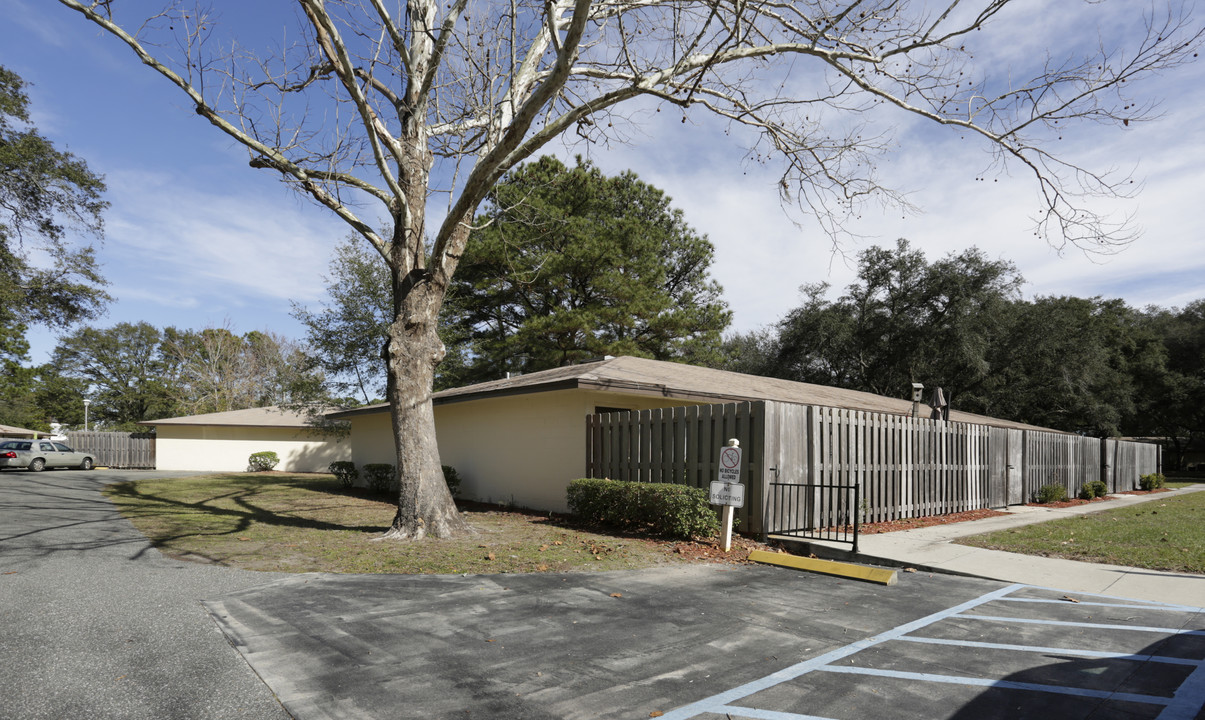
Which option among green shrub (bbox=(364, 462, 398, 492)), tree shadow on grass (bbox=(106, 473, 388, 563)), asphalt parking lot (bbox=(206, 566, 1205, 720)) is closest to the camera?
asphalt parking lot (bbox=(206, 566, 1205, 720))

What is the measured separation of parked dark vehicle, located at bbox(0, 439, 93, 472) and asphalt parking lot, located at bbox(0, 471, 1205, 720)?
91.0 ft

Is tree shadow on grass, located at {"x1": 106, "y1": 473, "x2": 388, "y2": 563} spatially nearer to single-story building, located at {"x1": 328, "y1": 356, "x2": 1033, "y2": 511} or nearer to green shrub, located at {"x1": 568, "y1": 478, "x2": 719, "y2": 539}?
single-story building, located at {"x1": 328, "y1": 356, "x2": 1033, "y2": 511}

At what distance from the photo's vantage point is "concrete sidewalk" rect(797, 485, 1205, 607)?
21.5ft

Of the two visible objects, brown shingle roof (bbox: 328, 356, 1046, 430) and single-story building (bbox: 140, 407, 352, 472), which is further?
single-story building (bbox: 140, 407, 352, 472)

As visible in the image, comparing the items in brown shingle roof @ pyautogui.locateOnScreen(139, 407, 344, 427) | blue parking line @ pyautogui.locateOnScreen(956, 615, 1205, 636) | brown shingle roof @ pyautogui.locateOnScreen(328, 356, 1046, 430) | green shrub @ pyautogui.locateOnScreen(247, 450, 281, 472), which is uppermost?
brown shingle roof @ pyautogui.locateOnScreen(328, 356, 1046, 430)

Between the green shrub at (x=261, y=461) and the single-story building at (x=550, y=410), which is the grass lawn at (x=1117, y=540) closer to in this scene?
the single-story building at (x=550, y=410)

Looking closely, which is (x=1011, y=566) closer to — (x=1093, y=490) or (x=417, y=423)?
(x=417, y=423)

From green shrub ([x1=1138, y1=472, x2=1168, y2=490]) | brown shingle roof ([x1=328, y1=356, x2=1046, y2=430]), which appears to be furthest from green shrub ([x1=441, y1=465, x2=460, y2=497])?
green shrub ([x1=1138, y1=472, x2=1168, y2=490])

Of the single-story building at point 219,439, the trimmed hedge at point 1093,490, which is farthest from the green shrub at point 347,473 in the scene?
the trimmed hedge at point 1093,490

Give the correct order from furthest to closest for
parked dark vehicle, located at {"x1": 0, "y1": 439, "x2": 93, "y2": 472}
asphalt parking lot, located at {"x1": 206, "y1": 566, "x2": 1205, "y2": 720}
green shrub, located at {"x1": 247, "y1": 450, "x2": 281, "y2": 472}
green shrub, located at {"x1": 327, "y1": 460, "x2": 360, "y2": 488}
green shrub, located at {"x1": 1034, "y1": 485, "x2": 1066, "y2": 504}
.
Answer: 1. green shrub, located at {"x1": 247, "y1": 450, "x2": 281, "y2": 472}
2. parked dark vehicle, located at {"x1": 0, "y1": 439, "x2": 93, "y2": 472}
3. green shrub, located at {"x1": 327, "y1": 460, "x2": 360, "y2": 488}
4. green shrub, located at {"x1": 1034, "y1": 485, "x2": 1066, "y2": 504}
5. asphalt parking lot, located at {"x1": 206, "y1": 566, "x2": 1205, "y2": 720}

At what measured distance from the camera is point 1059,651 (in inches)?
183

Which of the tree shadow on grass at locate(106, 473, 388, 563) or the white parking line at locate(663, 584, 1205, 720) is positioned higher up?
the white parking line at locate(663, 584, 1205, 720)

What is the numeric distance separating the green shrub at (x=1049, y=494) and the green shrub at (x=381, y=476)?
17863mm

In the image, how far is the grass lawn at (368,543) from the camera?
309 inches
